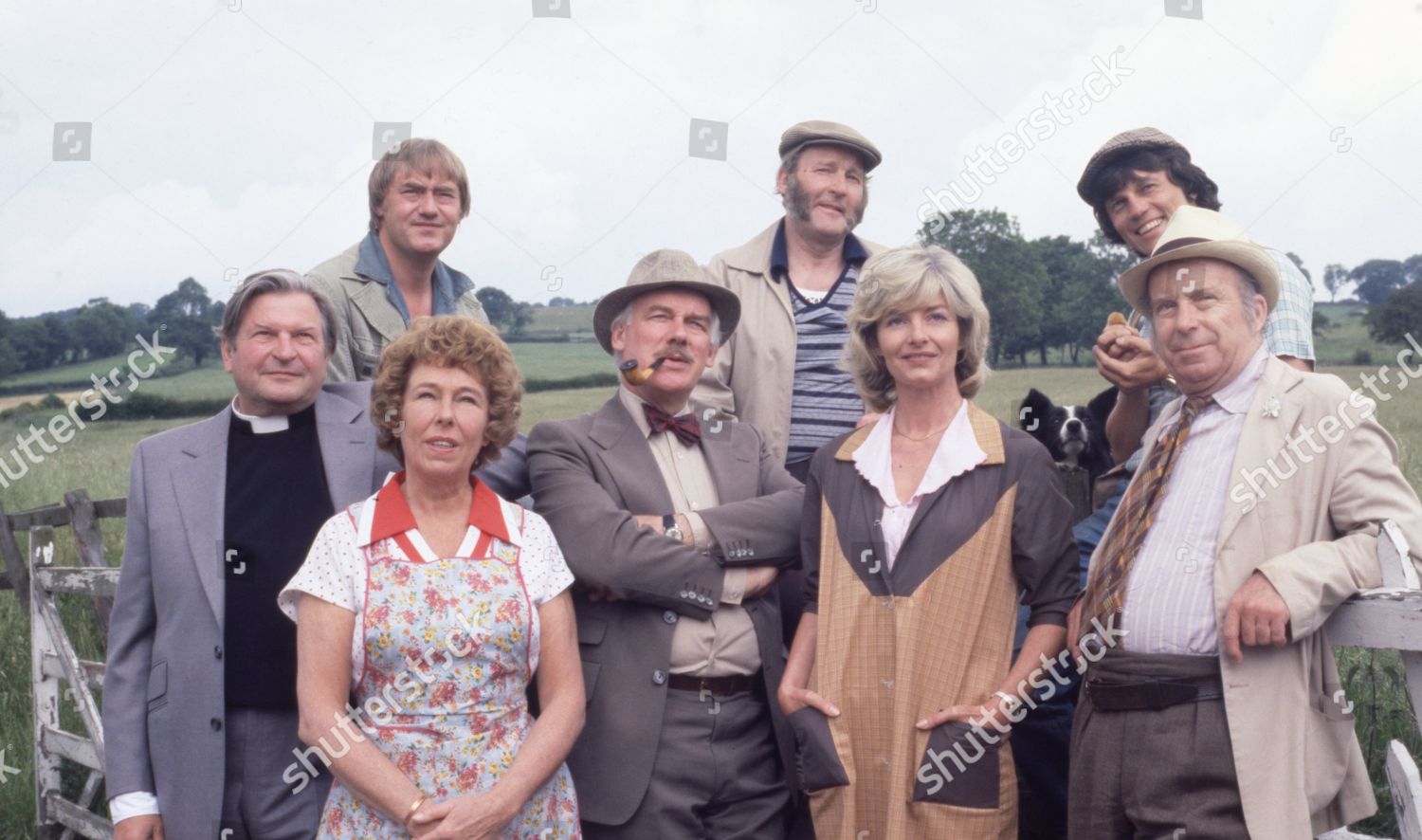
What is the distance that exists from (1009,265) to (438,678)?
28.9ft

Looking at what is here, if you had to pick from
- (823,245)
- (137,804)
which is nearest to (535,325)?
(823,245)

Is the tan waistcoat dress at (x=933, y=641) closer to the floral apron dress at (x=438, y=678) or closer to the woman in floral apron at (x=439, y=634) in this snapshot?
the woman in floral apron at (x=439, y=634)

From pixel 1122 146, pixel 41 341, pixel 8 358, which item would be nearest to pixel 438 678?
pixel 1122 146

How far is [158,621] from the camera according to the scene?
3537 mm

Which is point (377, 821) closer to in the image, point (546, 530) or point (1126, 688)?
point (546, 530)

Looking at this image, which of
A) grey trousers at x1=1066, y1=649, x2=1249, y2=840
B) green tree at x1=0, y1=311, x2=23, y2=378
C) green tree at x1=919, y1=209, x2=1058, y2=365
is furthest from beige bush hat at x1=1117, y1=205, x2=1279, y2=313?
green tree at x1=0, y1=311, x2=23, y2=378

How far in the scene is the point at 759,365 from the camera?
4891 millimetres

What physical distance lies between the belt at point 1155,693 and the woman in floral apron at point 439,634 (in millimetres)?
1421

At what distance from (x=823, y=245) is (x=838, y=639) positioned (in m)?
2.24

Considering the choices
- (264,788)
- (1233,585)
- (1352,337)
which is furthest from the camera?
(1352,337)

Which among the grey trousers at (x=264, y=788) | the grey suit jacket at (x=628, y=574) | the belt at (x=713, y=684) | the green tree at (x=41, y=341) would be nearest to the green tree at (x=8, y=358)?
the green tree at (x=41, y=341)

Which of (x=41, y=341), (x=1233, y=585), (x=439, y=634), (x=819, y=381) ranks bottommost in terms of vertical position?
(x=439, y=634)

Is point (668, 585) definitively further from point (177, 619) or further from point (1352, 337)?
point (1352, 337)

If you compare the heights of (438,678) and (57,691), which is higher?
(438,678)
